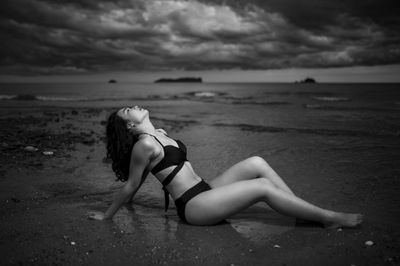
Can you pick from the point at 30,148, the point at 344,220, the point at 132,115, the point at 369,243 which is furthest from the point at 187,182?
the point at 30,148

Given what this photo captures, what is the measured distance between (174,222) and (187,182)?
68cm

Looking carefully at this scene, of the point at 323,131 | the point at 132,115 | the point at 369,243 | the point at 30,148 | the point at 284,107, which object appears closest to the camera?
the point at 369,243

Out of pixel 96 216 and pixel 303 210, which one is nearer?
pixel 303 210

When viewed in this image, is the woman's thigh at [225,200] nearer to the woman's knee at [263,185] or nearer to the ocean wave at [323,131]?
the woman's knee at [263,185]

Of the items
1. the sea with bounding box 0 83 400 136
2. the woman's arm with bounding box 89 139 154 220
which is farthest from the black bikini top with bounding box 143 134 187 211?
the sea with bounding box 0 83 400 136

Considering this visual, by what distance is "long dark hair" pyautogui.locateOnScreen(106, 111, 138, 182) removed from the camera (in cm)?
418

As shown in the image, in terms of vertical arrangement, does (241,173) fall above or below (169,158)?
below

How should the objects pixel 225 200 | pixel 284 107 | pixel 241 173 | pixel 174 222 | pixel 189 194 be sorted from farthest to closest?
pixel 284 107 → pixel 241 173 → pixel 174 222 → pixel 189 194 → pixel 225 200

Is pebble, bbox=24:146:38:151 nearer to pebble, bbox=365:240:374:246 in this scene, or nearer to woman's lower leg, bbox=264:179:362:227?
woman's lower leg, bbox=264:179:362:227

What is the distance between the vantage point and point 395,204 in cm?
471

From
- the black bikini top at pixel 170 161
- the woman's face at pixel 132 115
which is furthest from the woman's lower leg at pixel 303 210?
the woman's face at pixel 132 115

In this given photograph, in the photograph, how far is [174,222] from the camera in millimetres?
4293

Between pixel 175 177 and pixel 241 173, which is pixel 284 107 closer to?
pixel 241 173

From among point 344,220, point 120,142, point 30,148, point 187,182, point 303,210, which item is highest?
point 120,142
